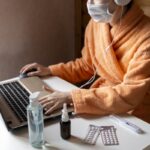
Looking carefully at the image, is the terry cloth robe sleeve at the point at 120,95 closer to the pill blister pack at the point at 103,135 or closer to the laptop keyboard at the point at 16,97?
the pill blister pack at the point at 103,135

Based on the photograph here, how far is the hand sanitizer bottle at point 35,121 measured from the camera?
0.96 metres

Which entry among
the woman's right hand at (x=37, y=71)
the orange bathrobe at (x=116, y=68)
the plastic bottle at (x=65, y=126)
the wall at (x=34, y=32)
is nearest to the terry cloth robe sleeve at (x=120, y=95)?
the orange bathrobe at (x=116, y=68)

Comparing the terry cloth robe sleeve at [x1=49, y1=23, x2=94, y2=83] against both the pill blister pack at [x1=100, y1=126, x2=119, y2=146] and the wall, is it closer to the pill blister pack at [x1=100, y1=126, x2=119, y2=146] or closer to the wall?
the wall

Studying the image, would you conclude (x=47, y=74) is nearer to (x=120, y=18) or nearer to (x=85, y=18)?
(x=120, y=18)

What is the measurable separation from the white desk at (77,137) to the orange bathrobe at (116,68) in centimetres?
6

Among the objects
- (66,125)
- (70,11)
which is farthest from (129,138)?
(70,11)

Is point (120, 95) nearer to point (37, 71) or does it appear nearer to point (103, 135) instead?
point (103, 135)

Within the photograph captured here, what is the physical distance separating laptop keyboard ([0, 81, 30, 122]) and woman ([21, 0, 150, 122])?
99mm

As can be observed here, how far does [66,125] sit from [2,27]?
0.87 metres

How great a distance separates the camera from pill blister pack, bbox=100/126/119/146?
3.36 ft

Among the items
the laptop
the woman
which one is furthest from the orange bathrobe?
the laptop

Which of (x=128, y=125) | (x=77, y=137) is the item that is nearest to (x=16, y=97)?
(x=77, y=137)

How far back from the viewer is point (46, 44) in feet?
6.25

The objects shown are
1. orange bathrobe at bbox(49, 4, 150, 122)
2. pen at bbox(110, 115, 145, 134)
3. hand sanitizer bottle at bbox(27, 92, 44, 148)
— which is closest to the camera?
hand sanitizer bottle at bbox(27, 92, 44, 148)
